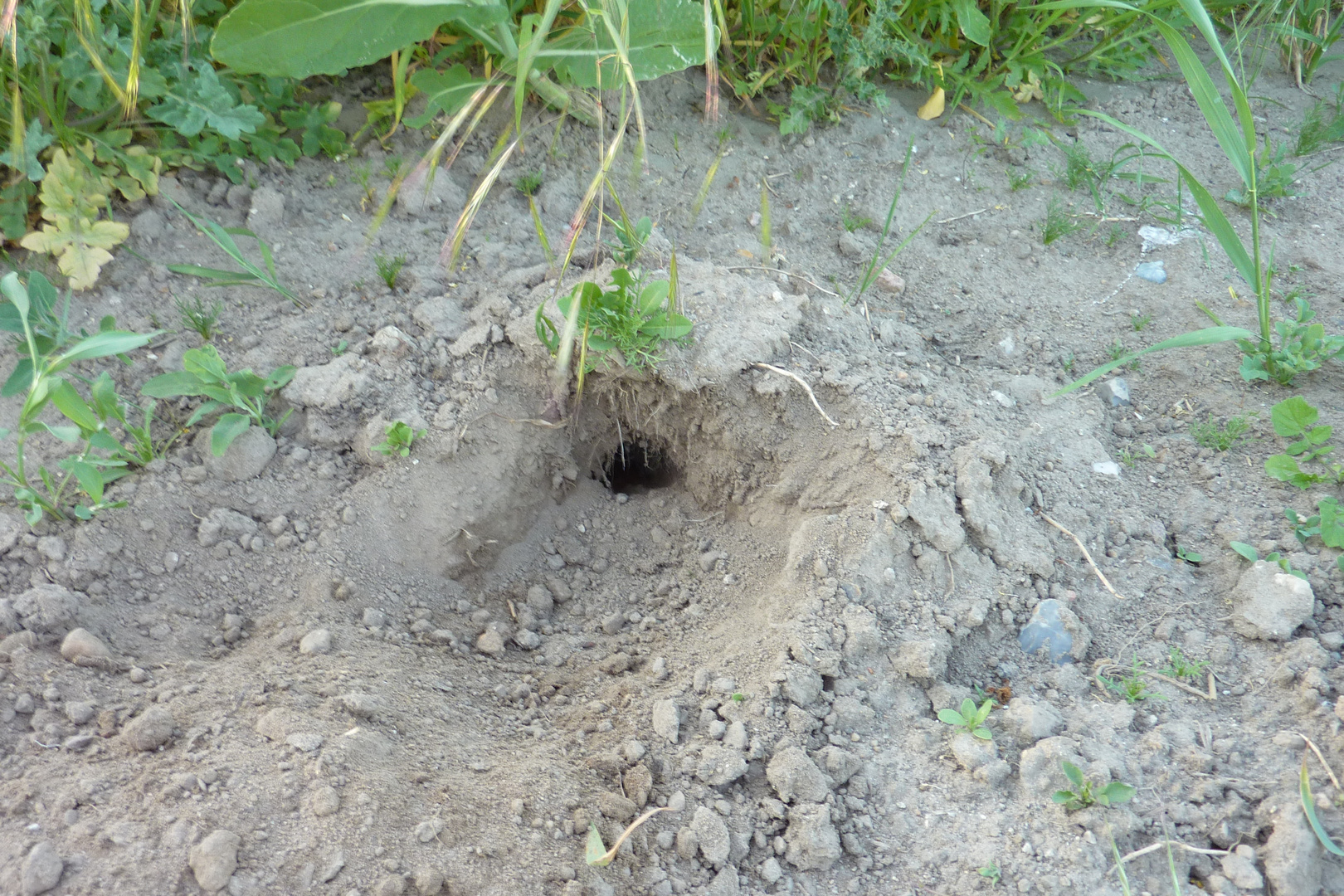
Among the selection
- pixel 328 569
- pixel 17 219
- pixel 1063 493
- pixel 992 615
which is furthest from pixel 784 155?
pixel 17 219

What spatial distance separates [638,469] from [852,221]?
0.93 m

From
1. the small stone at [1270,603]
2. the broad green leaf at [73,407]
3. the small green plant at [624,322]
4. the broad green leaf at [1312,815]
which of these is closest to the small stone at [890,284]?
the small green plant at [624,322]

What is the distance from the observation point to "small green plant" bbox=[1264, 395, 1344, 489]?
189 centimetres

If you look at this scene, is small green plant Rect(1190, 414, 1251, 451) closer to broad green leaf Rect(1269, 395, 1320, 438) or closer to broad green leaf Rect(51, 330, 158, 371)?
broad green leaf Rect(1269, 395, 1320, 438)

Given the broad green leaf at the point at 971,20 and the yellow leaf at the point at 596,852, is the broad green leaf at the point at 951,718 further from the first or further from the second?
the broad green leaf at the point at 971,20

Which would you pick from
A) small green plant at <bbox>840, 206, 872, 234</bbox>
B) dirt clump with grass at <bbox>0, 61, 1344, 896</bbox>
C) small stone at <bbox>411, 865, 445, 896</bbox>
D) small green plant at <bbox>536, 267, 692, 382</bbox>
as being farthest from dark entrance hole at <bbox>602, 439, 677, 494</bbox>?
small stone at <bbox>411, 865, 445, 896</bbox>

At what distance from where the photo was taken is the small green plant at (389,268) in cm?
229

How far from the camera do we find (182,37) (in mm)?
Result: 2309

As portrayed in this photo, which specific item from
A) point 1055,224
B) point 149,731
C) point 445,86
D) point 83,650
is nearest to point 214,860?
point 149,731

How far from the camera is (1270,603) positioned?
1703 millimetres

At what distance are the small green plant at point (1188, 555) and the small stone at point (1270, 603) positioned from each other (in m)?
0.10

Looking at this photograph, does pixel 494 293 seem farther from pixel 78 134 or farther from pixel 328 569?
pixel 78 134

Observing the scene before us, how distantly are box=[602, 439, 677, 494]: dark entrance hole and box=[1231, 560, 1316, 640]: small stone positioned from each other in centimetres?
131

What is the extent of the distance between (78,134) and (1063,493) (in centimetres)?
260
